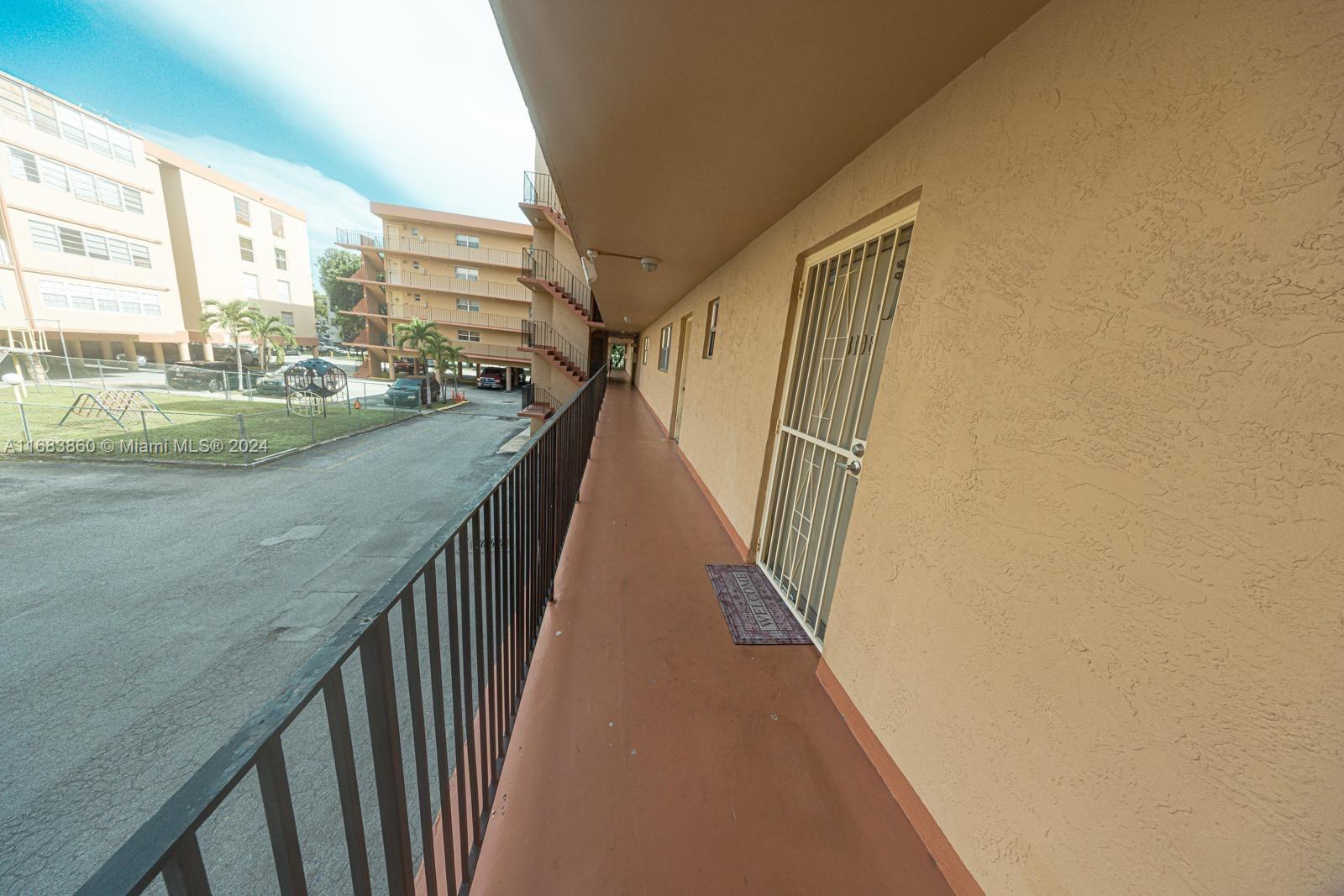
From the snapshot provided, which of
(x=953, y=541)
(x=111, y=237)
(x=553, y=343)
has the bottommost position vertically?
(x=953, y=541)

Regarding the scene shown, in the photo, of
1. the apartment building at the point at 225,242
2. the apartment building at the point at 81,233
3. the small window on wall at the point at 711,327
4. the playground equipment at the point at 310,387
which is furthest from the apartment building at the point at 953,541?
the apartment building at the point at 225,242

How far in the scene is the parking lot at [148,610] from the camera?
2295 mm

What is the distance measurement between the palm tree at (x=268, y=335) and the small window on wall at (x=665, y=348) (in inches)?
857

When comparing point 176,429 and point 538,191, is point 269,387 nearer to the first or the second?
point 176,429

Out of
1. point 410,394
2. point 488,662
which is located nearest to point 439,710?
point 488,662

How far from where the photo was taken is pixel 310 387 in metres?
14.2

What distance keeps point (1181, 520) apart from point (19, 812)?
16.2ft

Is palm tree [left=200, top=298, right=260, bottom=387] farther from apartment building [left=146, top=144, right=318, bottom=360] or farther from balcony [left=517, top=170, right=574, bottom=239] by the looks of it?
balcony [left=517, top=170, right=574, bottom=239]

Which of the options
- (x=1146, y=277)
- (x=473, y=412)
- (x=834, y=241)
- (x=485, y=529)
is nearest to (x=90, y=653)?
(x=485, y=529)

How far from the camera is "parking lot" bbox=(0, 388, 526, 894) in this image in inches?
90.4

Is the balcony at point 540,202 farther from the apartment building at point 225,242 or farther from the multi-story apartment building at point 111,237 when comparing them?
the apartment building at point 225,242

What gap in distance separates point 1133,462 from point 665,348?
27.9 ft

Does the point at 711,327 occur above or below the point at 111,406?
above

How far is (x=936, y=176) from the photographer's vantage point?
1593mm
